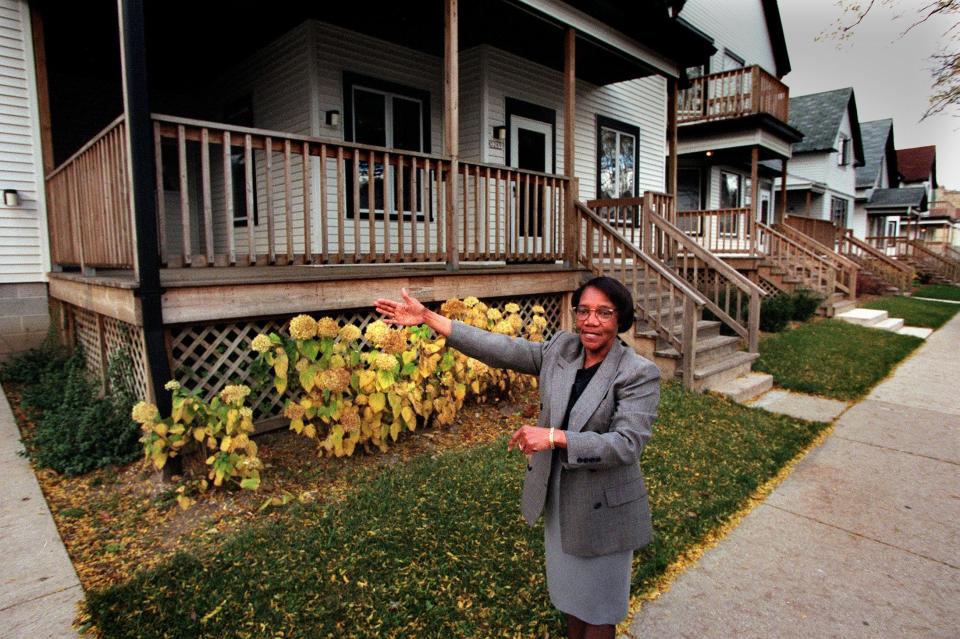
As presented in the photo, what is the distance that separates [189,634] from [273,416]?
2553mm

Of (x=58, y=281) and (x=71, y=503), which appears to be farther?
(x=58, y=281)

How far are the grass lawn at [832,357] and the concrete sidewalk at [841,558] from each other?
192 centimetres

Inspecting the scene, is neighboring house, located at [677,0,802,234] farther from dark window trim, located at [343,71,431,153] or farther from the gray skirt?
the gray skirt

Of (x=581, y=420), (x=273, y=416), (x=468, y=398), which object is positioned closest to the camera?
(x=581, y=420)

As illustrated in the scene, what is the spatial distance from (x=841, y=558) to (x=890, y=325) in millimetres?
11792

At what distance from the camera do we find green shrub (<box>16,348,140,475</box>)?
4277mm

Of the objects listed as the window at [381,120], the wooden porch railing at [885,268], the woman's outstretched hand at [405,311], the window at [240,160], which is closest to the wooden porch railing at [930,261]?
the wooden porch railing at [885,268]

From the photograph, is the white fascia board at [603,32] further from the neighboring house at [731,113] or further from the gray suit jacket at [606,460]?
the gray suit jacket at [606,460]

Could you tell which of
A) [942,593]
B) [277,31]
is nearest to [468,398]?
[942,593]

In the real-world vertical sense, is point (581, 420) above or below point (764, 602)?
above

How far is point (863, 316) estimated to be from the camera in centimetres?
1305

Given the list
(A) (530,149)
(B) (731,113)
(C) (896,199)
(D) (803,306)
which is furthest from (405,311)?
(C) (896,199)

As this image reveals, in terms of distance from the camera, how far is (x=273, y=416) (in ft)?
16.2

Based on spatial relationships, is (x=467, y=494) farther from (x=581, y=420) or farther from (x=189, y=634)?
(x=581, y=420)
